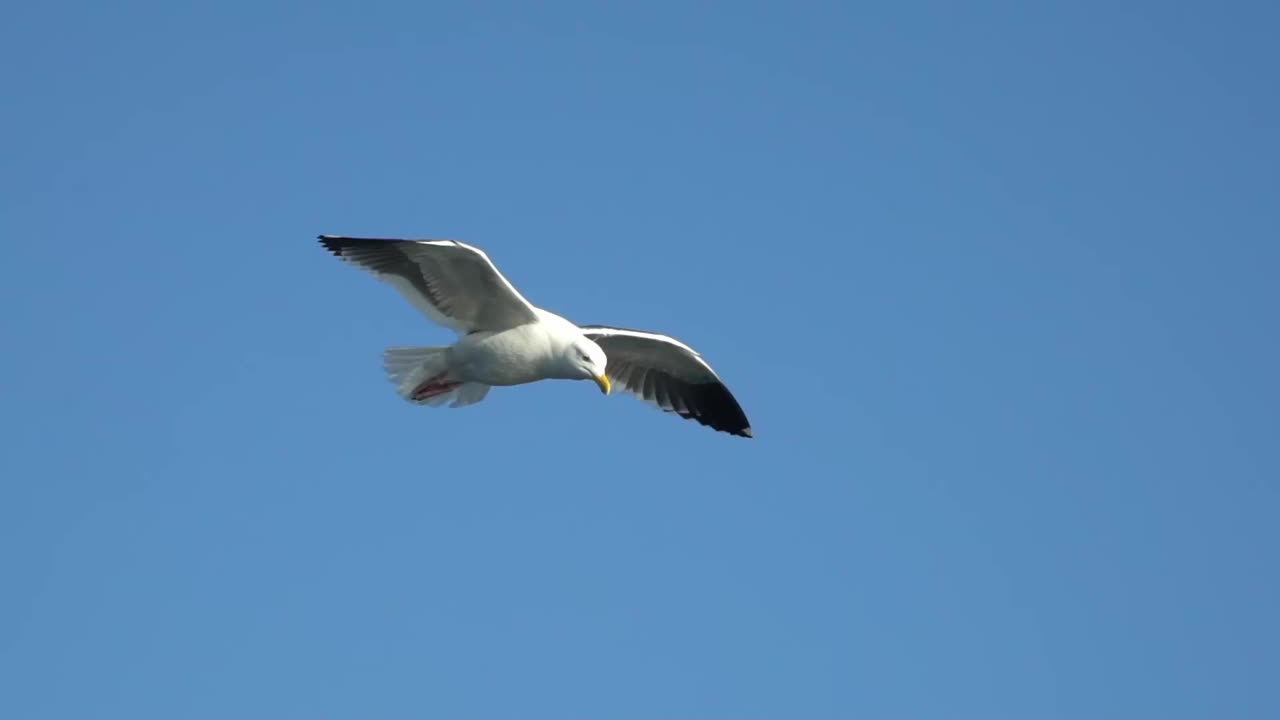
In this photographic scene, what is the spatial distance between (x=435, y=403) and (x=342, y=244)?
153 cm

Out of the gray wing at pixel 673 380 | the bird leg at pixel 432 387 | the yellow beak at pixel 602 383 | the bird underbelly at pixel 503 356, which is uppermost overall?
the gray wing at pixel 673 380

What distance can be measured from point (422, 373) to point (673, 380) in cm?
250

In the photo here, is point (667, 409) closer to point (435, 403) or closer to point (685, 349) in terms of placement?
point (685, 349)

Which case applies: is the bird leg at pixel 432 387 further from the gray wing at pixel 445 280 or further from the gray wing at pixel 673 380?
the gray wing at pixel 673 380

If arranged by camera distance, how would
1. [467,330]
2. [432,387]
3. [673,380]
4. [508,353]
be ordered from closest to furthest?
[508,353] < [467,330] < [432,387] < [673,380]

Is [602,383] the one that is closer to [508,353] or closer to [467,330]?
[508,353]

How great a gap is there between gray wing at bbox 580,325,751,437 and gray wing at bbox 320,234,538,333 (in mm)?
1523

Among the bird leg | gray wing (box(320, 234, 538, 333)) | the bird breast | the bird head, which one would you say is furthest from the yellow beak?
the bird leg

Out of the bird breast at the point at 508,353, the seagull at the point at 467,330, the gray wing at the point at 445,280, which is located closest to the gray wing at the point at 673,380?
the seagull at the point at 467,330

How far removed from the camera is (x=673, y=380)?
14.4 metres

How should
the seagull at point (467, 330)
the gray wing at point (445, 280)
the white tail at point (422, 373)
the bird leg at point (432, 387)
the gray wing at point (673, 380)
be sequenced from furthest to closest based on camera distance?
the gray wing at point (673, 380), the bird leg at point (432, 387), the white tail at point (422, 373), the seagull at point (467, 330), the gray wing at point (445, 280)

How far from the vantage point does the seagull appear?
12.1 m

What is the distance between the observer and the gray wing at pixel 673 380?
548 inches

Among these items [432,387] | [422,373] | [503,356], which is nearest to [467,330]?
[503,356]
